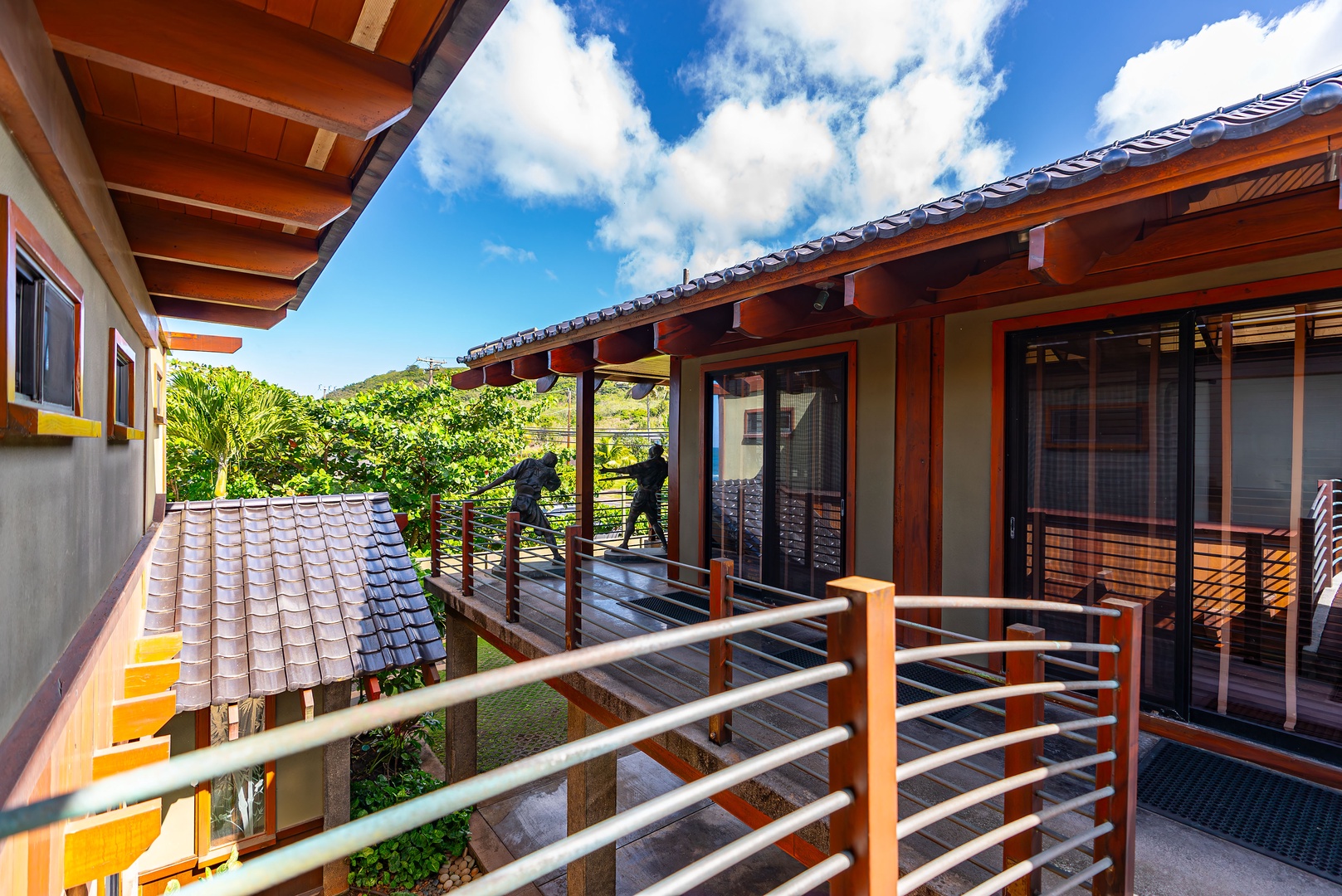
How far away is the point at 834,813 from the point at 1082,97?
3049 cm

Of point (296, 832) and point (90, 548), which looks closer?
point (90, 548)

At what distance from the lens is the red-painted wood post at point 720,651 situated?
308 centimetres

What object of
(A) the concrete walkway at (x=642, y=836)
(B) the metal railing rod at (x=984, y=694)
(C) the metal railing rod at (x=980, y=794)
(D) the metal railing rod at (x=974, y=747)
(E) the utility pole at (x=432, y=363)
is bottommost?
(A) the concrete walkway at (x=642, y=836)

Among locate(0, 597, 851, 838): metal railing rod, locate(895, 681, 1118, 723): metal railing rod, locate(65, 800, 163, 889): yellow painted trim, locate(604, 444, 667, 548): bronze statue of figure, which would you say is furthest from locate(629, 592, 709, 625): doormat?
locate(0, 597, 851, 838): metal railing rod

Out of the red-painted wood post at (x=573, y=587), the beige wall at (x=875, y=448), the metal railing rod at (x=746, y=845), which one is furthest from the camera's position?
the beige wall at (x=875, y=448)

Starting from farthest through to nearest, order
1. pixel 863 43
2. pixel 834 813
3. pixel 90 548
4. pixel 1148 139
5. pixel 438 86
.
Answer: pixel 863 43
pixel 90 548
pixel 1148 139
pixel 438 86
pixel 834 813

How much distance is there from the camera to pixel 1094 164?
2.29 meters

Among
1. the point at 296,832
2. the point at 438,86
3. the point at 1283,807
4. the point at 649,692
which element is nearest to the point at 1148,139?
the point at 438,86

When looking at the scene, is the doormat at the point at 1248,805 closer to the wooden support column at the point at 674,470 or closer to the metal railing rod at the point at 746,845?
the metal railing rod at the point at 746,845

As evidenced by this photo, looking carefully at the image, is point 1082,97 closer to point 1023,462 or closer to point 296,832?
point 1023,462

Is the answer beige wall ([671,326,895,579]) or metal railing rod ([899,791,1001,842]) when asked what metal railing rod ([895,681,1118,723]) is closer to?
metal railing rod ([899,791,1001,842])

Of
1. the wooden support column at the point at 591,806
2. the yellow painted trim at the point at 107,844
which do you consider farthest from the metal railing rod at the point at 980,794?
the wooden support column at the point at 591,806

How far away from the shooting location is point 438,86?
2.03 metres

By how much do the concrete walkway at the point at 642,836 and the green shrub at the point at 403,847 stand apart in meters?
0.30
